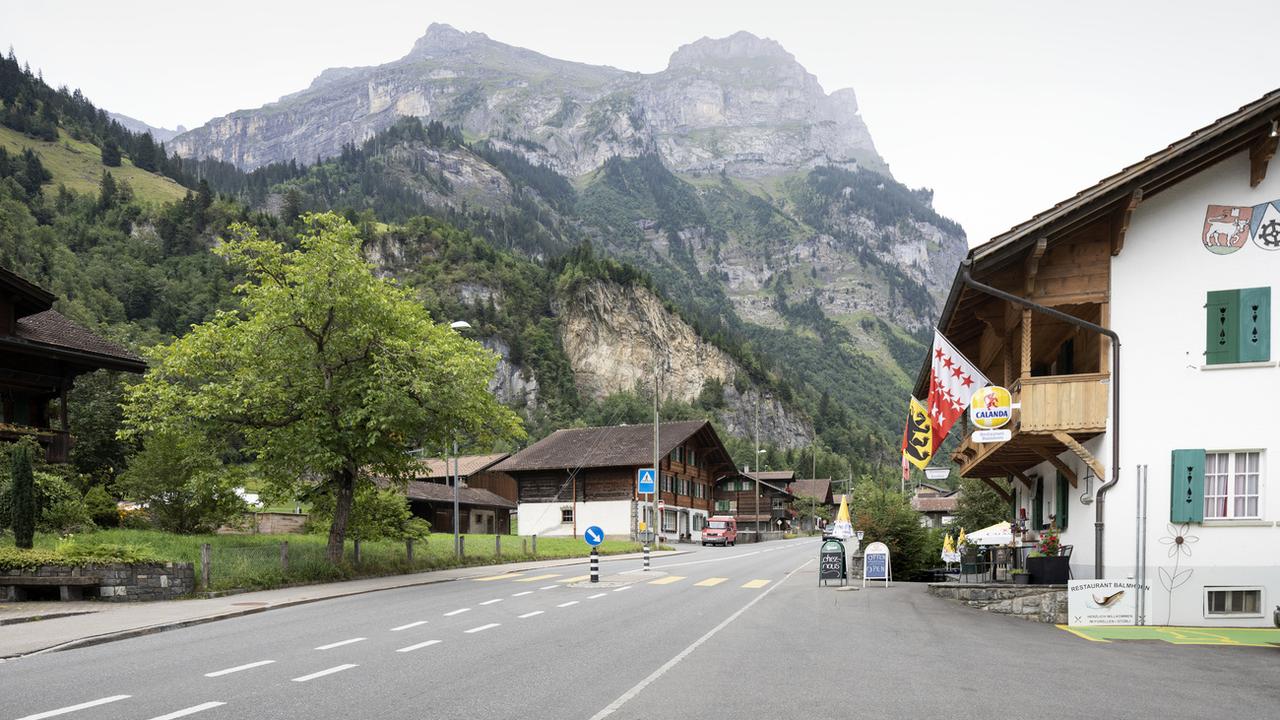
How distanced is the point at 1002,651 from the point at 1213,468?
7.22m

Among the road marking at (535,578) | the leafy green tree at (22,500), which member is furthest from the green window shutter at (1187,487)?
the leafy green tree at (22,500)

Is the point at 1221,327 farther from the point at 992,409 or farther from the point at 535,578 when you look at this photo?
the point at 535,578

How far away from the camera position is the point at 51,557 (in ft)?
61.5

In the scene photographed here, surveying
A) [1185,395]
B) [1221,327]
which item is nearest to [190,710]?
[1185,395]

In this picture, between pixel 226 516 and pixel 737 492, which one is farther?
pixel 737 492

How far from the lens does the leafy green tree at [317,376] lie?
25.4m

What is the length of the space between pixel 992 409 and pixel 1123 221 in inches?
166

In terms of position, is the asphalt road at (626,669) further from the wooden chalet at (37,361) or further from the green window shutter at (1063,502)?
the wooden chalet at (37,361)

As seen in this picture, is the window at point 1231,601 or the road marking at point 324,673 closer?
the road marking at point 324,673

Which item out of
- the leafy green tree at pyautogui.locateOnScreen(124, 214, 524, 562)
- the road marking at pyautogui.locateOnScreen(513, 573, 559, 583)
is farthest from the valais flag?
the road marking at pyautogui.locateOnScreen(513, 573, 559, 583)

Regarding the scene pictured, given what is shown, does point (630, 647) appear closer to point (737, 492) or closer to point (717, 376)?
point (737, 492)

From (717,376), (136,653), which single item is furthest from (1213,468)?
(717,376)

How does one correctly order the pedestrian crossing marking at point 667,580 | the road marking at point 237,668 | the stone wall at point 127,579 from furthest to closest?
the pedestrian crossing marking at point 667,580, the stone wall at point 127,579, the road marking at point 237,668

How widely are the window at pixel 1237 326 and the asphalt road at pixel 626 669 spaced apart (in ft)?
19.4
